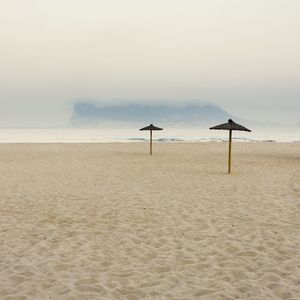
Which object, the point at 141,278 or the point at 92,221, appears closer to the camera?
the point at 141,278

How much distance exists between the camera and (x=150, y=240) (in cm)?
696

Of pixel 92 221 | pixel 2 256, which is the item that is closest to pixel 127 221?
pixel 92 221

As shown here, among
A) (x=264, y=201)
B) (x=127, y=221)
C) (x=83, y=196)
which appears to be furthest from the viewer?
(x=83, y=196)

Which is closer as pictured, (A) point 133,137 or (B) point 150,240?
(B) point 150,240

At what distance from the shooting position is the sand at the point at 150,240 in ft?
16.3

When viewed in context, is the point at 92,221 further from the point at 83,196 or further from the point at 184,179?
the point at 184,179

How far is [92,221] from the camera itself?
8.38 meters

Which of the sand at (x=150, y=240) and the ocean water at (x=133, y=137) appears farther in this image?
the ocean water at (x=133, y=137)

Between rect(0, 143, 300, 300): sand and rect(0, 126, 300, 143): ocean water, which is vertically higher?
rect(0, 126, 300, 143): ocean water

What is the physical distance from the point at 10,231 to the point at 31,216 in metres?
1.25

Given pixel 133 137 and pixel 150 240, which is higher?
pixel 133 137

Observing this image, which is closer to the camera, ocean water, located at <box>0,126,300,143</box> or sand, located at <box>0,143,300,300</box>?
sand, located at <box>0,143,300,300</box>

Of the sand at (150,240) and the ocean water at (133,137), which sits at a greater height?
the ocean water at (133,137)

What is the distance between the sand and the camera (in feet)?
16.3
